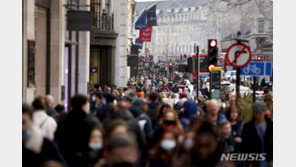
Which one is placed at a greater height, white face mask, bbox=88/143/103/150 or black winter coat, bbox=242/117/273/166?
white face mask, bbox=88/143/103/150

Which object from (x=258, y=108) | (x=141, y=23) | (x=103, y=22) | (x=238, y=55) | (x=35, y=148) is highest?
(x=141, y=23)

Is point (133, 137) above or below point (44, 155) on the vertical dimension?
above

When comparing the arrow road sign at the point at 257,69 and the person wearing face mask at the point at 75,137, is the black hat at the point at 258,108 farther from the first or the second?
the arrow road sign at the point at 257,69

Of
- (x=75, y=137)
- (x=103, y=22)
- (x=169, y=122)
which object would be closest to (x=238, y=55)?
(x=169, y=122)

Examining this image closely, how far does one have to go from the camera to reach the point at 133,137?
6.49 meters

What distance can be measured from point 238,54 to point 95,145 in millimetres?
6468

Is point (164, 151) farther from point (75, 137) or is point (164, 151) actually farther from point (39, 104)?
point (39, 104)

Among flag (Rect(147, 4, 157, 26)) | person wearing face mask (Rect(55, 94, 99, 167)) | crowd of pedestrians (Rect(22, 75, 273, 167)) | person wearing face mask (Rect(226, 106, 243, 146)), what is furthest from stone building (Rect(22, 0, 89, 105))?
flag (Rect(147, 4, 157, 26))

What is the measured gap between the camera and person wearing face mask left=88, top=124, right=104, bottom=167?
764 cm

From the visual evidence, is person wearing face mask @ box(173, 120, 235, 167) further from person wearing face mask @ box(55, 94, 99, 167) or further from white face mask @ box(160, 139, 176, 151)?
person wearing face mask @ box(55, 94, 99, 167)

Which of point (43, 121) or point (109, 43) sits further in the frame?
point (109, 43)

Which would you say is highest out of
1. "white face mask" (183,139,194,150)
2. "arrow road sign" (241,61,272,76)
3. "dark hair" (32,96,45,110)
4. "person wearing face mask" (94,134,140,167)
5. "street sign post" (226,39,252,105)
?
"street sign post" (226,39,252,105)

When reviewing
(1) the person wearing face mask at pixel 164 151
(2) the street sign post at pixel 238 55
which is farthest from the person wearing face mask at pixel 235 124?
(1) the person wearing face mask at pixel 164 151

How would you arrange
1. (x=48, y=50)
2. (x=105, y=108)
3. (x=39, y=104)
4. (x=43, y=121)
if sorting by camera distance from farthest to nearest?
(x=48, y=50) → (x=105, y=108) → (x=39, y=104) → (x=43, y=121)
